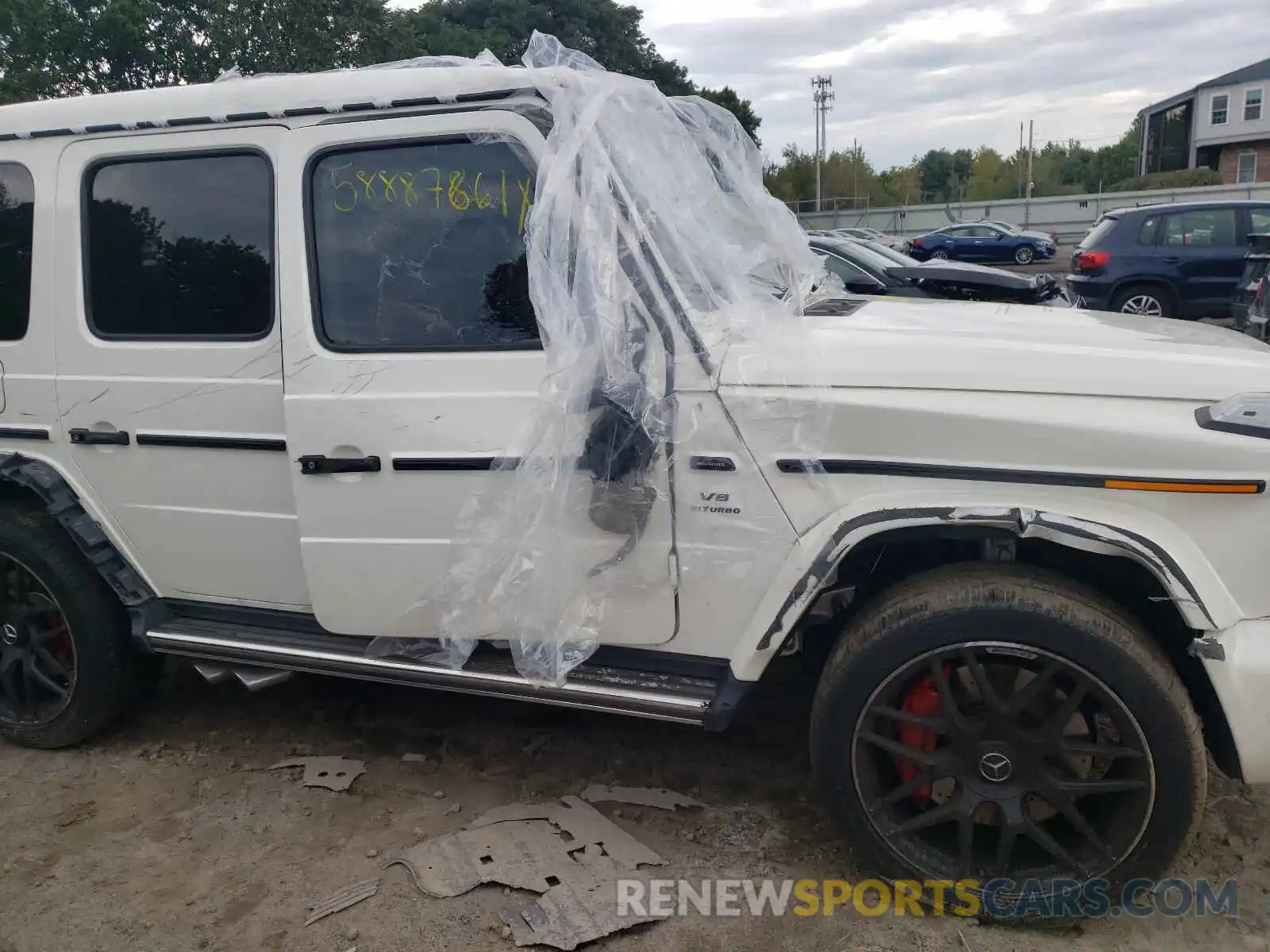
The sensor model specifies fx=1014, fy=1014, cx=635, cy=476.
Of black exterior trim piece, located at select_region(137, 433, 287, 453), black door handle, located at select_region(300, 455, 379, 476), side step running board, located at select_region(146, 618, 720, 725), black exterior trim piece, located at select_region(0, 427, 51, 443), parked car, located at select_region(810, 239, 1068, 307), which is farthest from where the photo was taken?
parked car, located at select_region(810, 239, 1068, 307)

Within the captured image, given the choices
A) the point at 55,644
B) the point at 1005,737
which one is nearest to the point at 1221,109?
the point at 1005,737

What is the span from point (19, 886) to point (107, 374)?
5.20ft

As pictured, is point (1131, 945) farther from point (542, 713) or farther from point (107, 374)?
point (107, 374)

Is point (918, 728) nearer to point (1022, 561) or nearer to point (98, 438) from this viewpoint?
point (1022, 561)

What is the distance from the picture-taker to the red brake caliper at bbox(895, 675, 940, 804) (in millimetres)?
2639

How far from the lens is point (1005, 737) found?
2564mm

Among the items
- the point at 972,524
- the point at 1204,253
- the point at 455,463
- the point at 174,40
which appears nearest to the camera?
the point at 972,524

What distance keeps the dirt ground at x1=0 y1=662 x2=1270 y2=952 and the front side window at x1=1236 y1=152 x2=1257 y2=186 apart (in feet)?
172

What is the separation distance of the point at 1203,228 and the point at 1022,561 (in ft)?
35.9

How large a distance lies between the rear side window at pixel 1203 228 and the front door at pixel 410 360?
11.2 meters

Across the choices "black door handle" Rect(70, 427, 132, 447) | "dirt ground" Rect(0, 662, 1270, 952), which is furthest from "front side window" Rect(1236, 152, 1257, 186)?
"black door handle" Rect(70, 427, 132, 447)

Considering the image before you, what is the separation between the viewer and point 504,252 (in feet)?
9.37

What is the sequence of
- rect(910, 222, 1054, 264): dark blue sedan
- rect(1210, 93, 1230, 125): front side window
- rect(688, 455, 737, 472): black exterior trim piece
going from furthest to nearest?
rect(1210, 93, 1230, 125): front side window
rect(910, 222, 1054, 264): dark blue sedan
rect(688, 455, 737, 472): black exterior trim piece

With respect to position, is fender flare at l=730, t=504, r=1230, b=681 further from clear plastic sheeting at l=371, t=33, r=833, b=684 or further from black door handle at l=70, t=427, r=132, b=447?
black door handle at l=70, t=427, r=132, b=447
